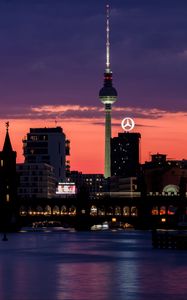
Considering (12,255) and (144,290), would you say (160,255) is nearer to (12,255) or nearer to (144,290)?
(12,255)

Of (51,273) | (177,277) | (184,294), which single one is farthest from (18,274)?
(184,294)

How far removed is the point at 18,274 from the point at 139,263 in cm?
2802

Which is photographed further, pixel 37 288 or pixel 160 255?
pixel 160 255

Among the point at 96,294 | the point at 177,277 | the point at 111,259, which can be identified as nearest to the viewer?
the point at 96,294

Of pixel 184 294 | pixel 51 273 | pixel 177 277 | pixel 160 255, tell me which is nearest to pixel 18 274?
pixel 51 273

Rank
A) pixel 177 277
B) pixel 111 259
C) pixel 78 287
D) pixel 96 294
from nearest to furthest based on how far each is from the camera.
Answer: pixel 96 294
pixel 78 287
pixel 177 277
pixel 111 259

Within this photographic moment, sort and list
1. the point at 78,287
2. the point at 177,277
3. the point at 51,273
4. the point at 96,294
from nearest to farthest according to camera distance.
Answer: the point at 96,294 < the point at 78,287 < the point at 177,277 < the point at 51,273

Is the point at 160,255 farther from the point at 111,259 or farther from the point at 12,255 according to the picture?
the point at 12,255

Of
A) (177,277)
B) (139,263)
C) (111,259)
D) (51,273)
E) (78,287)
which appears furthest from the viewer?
(111,259)

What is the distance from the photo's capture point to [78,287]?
387 ft

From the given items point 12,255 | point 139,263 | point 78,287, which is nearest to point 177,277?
point 78,287

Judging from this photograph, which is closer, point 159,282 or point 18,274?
point 159,282

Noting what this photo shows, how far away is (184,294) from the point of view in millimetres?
110562

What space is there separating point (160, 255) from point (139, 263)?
21159 millimetres
